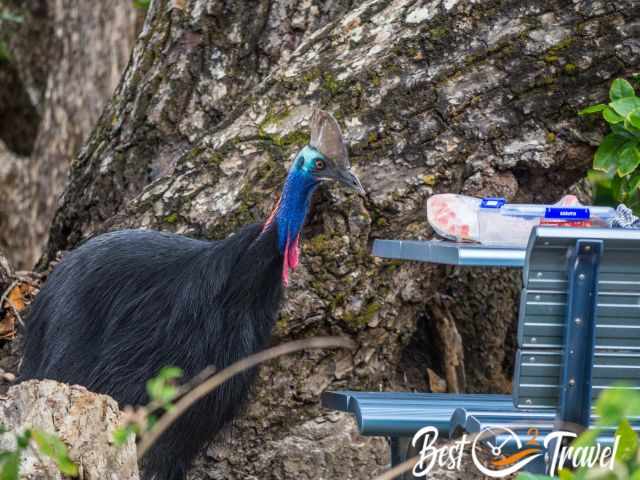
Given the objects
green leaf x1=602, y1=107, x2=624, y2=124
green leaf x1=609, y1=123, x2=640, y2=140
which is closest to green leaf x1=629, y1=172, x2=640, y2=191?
green leaf x1=609, y1=123, x2=640, y2=140

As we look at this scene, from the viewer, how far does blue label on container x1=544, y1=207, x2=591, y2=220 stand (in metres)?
3.12

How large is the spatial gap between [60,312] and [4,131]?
5.66 m

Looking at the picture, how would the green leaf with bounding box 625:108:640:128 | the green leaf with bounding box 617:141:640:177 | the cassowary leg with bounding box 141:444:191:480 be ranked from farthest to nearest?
the green leaf with bounding box 617:141:640:177 → the green leaf with bounding box 625:108:640:128 → the cassowary leg with bounding box 141:444:191:480

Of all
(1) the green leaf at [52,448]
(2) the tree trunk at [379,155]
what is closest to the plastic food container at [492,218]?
(2) the tree trunk at [379,155]

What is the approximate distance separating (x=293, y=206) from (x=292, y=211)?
16 mm

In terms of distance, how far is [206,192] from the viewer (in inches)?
165

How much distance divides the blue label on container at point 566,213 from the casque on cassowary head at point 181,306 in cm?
53

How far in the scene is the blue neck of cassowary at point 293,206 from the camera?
3.38 meters

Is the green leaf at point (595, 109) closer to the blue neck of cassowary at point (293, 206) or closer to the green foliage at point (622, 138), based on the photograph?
the green foliage at point (622, 138)

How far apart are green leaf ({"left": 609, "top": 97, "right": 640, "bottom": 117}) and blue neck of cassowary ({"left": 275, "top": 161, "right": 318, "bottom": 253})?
1.04 metres

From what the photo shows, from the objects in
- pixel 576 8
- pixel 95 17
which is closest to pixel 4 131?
pixel 95 17

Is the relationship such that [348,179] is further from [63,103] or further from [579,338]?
[63,103]

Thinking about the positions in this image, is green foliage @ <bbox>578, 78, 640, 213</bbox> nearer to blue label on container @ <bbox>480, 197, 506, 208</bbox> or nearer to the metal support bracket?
blue label on container @ <bbox>480, 197, 506, 208</bbox>

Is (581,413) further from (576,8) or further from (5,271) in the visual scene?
(5,271)
